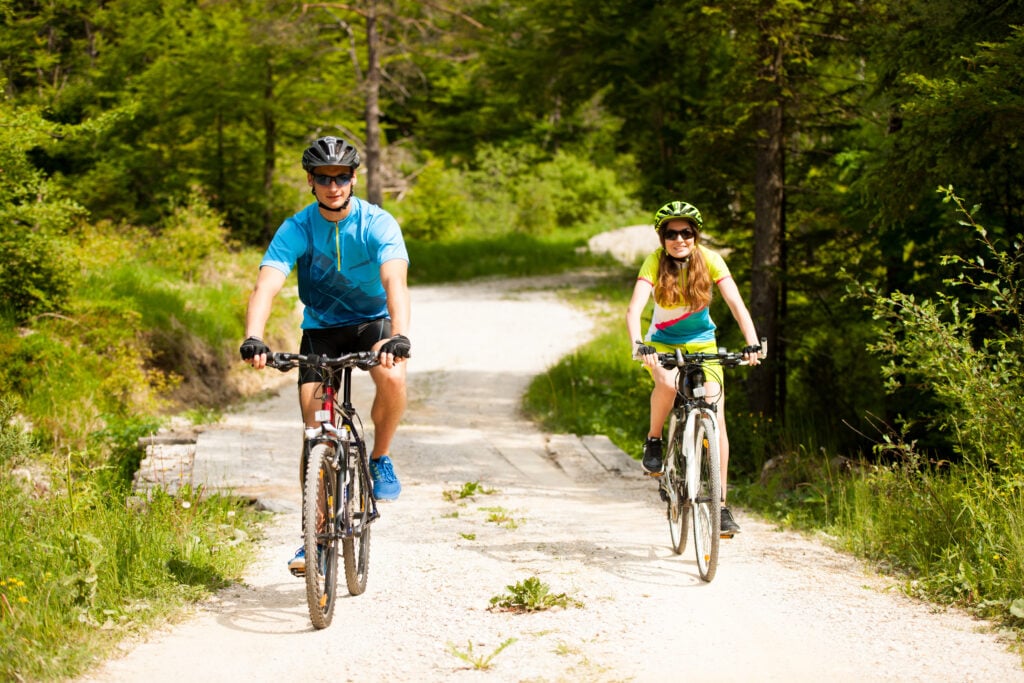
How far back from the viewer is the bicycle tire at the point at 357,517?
5.43m

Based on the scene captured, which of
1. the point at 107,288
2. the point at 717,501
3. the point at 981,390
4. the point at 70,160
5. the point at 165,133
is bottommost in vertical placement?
the point at 717,501

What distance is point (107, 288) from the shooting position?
1266 centimetres

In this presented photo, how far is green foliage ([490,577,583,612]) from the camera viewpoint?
18.0 ft

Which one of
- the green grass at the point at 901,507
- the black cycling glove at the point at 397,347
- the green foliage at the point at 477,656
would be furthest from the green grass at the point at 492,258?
the green foliage at the point at 477,656

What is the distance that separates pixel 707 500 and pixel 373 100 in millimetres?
21185

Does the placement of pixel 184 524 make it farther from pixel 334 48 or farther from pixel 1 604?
pixel 334 48

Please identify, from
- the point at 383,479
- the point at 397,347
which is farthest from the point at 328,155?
the point at 383,479

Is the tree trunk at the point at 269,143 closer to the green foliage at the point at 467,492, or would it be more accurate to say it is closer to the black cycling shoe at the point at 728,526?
the green foliage at the point at 467,492

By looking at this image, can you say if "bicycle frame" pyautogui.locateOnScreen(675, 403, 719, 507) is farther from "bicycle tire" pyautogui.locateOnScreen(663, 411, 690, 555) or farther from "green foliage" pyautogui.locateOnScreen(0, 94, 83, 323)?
"green foliage" pyautogui.locateOnScreen(0, 94, 83, 323)

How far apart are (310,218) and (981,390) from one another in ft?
13.6

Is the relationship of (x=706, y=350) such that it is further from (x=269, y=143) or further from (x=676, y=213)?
Answer: (x=269, y=143)

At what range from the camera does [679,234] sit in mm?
6445

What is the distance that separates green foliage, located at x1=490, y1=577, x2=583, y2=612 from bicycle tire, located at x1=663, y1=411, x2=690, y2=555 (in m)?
1.25

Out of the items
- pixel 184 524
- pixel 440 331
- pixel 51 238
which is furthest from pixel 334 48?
pixel 184 524
